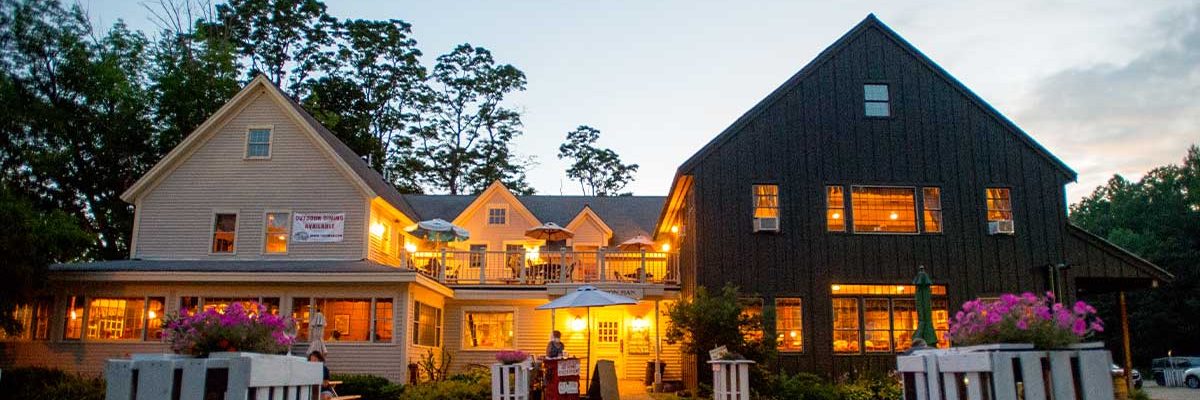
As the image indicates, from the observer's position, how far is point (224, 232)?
20812 millimetres

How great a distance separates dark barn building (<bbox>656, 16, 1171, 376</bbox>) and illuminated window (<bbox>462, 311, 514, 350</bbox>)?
18.3 ft

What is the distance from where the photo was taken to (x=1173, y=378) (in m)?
33.2

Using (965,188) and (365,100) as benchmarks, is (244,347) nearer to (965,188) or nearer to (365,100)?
(965,188)

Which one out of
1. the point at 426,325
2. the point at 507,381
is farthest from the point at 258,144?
the point at 507,381

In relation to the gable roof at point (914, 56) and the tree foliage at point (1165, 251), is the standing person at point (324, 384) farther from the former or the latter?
the tree foliage at point (1165, 251)

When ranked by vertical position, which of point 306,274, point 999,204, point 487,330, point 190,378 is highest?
point 999,204

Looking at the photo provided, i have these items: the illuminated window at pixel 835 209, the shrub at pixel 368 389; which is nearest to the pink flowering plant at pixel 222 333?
the shrub at pixel 368 389

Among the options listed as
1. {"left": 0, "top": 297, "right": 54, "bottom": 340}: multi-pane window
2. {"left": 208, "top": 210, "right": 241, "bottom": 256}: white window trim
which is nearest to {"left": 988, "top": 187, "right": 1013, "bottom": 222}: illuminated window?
{"left": 208, "top": 210, "right": 241, "bottom": 256}: white window trim

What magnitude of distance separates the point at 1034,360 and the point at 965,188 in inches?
585

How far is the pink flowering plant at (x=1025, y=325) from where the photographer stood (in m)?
5.86

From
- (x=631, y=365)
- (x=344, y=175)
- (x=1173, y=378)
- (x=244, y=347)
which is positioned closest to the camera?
(x=244, y=347)

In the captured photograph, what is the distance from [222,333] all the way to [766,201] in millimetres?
14377

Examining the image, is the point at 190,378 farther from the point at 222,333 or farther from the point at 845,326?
the point at 845,326

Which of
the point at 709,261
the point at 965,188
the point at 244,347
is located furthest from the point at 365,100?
the point at 244,347
